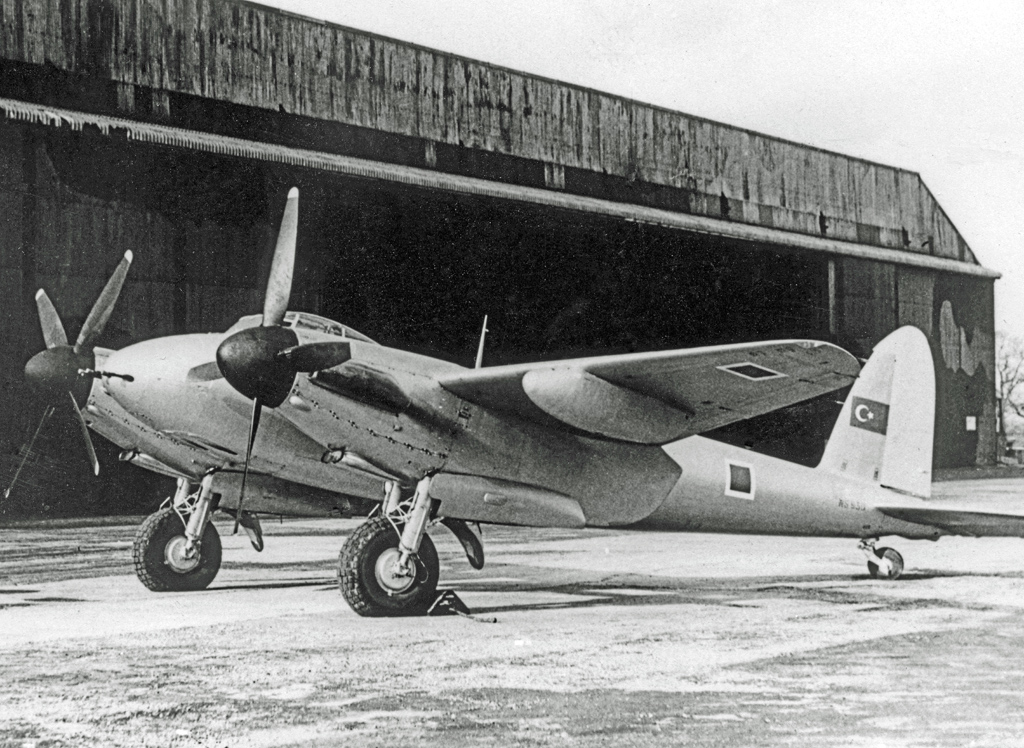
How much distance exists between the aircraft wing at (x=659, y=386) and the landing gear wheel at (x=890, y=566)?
137 inches

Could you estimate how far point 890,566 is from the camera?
1234 cm

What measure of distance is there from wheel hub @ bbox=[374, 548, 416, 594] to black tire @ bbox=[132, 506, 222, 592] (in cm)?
282

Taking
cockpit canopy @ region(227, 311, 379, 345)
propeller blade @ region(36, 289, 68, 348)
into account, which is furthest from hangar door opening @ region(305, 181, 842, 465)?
cockpit canopy @ region(227, 311, 379, 345)

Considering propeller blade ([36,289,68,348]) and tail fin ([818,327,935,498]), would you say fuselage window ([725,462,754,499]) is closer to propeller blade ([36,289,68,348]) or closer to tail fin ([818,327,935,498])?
tail fin ([818,327,935,498])

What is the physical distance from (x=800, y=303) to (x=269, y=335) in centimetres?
2277

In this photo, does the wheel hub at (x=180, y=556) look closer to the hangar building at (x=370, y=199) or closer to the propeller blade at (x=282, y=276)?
the propeller blade at (x=282, y=276)

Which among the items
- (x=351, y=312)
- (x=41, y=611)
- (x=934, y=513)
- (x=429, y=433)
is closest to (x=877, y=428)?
(x=934, y=513)

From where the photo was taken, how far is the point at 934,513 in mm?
11641

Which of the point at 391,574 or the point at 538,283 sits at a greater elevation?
the point at 538,283

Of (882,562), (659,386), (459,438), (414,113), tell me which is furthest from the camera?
(414,113)

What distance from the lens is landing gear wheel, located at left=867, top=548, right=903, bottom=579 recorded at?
12312 mm

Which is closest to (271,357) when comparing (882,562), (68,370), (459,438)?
(459,438)

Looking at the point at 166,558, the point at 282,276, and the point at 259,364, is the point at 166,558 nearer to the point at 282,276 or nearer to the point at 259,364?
the point at 259,364

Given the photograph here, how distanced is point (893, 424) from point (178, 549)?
7641 mm
